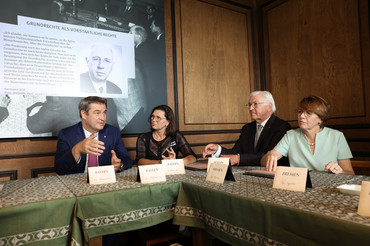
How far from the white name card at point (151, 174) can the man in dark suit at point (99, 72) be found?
2060 millimetres

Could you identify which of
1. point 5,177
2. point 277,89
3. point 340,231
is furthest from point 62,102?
point 277,89

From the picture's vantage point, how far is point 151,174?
156 cm

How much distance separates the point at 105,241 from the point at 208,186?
940mm

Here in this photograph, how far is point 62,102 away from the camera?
307 cm

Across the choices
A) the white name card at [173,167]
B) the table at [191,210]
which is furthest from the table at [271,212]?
the white name card at [173,167]

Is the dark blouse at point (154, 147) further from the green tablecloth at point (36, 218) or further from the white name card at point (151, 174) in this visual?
the green tablecloth at point (36, 218)

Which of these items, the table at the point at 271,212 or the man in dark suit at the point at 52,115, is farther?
the man in dark suit at the point at 52,115

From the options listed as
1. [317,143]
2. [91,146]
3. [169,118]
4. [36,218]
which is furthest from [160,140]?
[36,218]

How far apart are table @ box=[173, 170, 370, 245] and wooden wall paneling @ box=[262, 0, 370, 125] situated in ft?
7.63

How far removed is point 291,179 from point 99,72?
278cm

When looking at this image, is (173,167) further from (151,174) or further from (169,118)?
(169,118)

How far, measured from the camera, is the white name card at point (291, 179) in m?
1.22

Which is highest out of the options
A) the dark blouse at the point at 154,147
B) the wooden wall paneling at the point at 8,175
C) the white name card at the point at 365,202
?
the dark blouse at the point at 154,147

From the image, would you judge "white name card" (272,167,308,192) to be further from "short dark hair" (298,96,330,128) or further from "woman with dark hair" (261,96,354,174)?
"short dark hair" (298,96,330,128)
